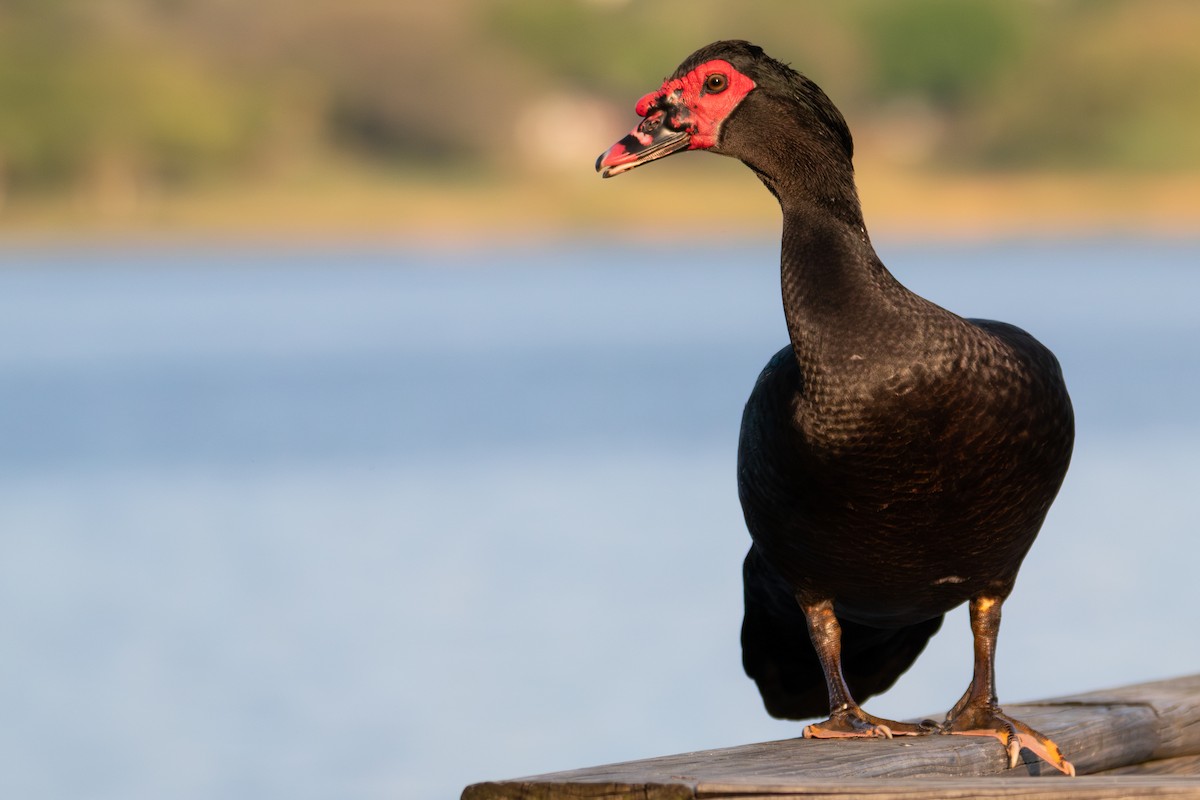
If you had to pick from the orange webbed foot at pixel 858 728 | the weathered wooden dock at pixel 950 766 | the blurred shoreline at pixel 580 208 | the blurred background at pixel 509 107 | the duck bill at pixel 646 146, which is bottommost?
the weathered wooden dock at pixel 950 766

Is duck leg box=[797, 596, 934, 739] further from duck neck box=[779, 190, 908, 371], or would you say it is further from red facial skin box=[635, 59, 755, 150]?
red facial skin box=[635, 59, 755, 150]

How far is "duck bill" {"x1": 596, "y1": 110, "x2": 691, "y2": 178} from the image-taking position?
377 centimetres

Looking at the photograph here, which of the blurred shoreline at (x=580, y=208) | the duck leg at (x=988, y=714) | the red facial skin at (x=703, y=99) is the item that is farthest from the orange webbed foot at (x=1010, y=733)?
the blurred shoreline at (x=580, y=208)

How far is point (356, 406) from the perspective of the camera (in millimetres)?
20031

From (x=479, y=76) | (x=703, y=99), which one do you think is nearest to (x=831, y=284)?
(x=703, y=99)

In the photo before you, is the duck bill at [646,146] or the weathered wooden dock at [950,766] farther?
the duck bill at [646,146]

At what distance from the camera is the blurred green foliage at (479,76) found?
42.2m

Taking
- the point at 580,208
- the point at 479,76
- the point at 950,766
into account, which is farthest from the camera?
the point at 479,76

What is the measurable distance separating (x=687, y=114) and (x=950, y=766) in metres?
1.41

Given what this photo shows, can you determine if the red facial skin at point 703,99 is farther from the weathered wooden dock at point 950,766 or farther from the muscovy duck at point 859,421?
the weathered wooden dock at point 950,766

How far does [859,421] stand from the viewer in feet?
11.3

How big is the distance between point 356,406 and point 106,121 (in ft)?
84.9

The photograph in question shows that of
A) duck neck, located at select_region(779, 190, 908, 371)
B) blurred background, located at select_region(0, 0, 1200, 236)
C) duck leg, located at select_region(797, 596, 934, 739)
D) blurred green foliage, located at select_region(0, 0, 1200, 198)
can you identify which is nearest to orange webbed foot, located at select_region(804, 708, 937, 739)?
duck leg, located at select_region(797, 596, 934, 739)

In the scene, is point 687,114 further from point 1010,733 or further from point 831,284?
point 1010,733
